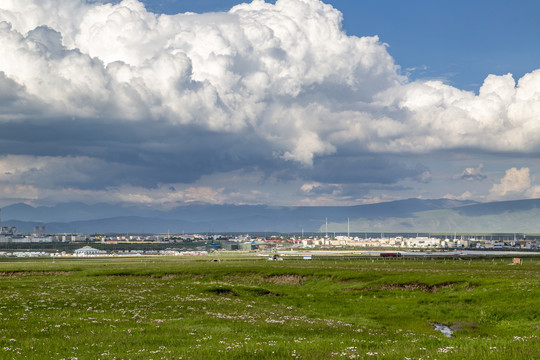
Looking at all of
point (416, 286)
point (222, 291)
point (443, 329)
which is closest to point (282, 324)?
point (443, 329)

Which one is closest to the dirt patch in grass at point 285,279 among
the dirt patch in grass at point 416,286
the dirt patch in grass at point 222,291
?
the dirt patch in grass at point 416,286

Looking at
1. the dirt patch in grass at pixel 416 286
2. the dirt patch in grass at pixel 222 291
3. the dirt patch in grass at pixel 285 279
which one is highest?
the dirt patch in grass at pixel 222 291

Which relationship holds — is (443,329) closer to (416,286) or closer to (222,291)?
(222,291)

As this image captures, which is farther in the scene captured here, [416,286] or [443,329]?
[416,286]

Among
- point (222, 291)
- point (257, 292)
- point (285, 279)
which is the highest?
point (222, 291)

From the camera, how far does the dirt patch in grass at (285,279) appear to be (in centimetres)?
10162

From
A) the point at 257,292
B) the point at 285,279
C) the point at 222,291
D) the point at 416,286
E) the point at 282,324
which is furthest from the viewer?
the point at 285,279

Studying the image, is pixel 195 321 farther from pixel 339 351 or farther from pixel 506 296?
pixel 506 296

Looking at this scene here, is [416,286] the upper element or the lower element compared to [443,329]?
lower

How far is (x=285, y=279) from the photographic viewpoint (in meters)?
105

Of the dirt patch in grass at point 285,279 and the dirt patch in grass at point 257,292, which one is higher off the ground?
the dirt patch in grass at point 257,292

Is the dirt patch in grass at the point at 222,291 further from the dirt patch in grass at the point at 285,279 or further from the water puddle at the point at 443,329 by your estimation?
the dirt patch in grass at the point at 285,279

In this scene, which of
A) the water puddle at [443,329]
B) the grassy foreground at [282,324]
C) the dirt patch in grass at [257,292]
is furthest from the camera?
the dirt patch in grass at [257,292]

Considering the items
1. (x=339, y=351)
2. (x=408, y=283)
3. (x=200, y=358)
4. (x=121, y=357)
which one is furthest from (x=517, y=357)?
(x=408, y=283)
